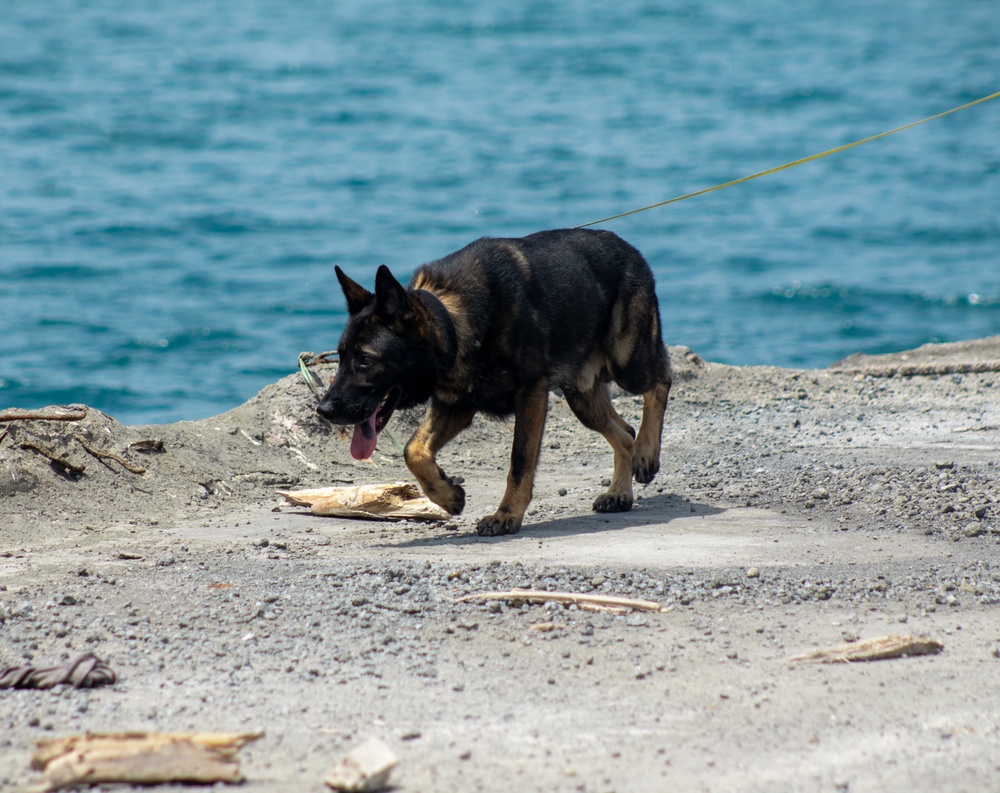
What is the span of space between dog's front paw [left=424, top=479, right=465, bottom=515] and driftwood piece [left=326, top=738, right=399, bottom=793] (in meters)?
3.66

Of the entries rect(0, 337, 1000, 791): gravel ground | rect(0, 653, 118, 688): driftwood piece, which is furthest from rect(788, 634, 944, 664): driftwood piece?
rect(0, 653, 118, 688): driftwood piece

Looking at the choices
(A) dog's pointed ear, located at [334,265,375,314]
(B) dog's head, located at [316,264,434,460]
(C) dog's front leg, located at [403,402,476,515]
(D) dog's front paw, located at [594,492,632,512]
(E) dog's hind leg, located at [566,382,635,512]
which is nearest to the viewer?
(B) dog's head, located at [316,264,434,460]

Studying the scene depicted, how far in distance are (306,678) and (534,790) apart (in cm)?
127

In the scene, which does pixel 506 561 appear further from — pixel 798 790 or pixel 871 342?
pixel 871 342

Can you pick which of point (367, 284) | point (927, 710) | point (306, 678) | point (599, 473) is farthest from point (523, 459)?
point (367, 284)

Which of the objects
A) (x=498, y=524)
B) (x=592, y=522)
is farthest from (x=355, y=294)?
(x=592, y=522)

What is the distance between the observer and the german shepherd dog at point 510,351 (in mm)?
6797

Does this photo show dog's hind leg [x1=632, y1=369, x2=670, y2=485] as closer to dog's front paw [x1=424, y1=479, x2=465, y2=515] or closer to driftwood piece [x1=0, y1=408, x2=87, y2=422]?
dog's front paw [x1=424, y1=479, x2=465, y2=515]

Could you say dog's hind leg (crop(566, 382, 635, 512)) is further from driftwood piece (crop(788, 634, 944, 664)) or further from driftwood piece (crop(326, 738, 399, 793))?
driftwood piece (crop(326, 738, 399, 793))

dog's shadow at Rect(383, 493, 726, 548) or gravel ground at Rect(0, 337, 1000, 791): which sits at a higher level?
gravel ground at Rect(0, 337, 1000, 791)

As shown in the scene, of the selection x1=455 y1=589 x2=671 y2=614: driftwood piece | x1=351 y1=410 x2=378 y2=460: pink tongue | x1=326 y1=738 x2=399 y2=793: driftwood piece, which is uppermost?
x1=326 y1=738 x2=399 y2=793: driftwood piece

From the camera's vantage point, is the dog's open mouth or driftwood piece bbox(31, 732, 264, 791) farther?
the dog's open mouth

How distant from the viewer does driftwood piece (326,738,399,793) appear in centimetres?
333

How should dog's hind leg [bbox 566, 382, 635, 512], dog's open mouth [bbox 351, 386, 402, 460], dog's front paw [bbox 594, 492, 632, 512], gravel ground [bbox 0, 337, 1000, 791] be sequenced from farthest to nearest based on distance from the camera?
dog's hind leg [bbox 566, 382, 635, 512] → dog's front paw [bbox 594, 492, 632, 512] → dog's open mouth [bbox 351, 386, 402, 460] → gravel ground [bbox 0, 337, 1000, 791]
